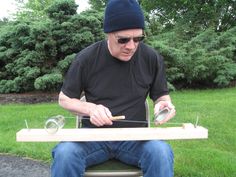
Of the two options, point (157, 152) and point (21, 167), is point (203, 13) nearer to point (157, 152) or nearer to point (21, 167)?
point (21, 167)

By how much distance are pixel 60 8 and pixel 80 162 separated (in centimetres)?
681

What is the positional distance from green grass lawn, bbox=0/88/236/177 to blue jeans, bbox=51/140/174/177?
1574mm

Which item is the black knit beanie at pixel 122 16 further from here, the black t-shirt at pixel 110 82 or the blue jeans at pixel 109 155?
the blue jeans at pixel 109 155

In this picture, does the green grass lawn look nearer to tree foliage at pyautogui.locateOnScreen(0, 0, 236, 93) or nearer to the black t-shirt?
tree foliage at pyautogui.locateOnScreen(0, 0, 236, 93)

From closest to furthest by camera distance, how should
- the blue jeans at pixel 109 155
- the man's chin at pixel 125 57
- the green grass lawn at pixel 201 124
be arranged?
1. the blue jeans at pixel 109 155
2. the man's chin at pixel 125 57
3. the green grass lawn at pixel 201 124

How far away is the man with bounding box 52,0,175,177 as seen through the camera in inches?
116

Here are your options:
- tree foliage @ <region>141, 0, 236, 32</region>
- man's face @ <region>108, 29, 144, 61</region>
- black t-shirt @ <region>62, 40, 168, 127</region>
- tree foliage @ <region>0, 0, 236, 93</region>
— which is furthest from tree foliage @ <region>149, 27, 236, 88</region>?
man's face @ <region>108, 29, 144, 61</region>

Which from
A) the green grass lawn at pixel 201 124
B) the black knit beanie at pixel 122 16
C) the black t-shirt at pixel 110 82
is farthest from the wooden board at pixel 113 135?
the green grass lawn at pixel 201 124

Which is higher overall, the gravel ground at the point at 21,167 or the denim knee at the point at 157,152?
the denim knee at the point at 157,152

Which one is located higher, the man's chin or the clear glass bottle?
the man's chin

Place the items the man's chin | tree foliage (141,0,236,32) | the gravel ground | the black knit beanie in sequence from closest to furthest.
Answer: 1. the black knit beanie
2. the man's chin
3. the gravel ground
4. tree foliage (141,0,236,32)

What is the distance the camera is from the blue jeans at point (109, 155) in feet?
9.48

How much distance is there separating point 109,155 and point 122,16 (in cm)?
88

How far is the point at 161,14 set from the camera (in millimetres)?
15539
